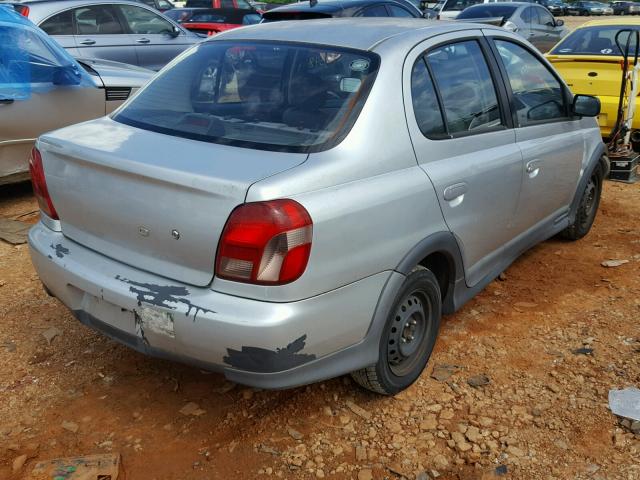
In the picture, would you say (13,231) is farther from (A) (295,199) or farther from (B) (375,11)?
(B) (375,11)

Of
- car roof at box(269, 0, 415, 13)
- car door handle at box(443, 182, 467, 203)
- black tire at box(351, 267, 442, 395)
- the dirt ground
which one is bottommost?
the dirt ground

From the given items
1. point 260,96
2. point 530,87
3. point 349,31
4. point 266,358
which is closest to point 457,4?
point 530,87

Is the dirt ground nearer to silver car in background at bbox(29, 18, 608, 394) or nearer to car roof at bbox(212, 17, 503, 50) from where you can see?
silver car in background at bbox(29, 18, 608, 394)

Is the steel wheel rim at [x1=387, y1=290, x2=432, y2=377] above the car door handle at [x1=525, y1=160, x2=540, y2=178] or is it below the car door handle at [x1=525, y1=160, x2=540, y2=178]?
below

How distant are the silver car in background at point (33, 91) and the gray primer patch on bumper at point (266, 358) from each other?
401 cm

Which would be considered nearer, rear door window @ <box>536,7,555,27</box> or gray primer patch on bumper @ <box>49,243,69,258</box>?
gray primer patch on bumper @ <box>49,243,69,258</box>

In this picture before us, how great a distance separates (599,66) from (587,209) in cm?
278

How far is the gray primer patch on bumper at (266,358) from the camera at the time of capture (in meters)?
2.38

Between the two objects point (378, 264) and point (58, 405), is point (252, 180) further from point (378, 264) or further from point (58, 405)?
point (58, 405)

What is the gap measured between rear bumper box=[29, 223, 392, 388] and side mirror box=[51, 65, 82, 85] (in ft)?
11.5

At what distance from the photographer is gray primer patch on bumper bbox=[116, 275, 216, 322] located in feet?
7.99

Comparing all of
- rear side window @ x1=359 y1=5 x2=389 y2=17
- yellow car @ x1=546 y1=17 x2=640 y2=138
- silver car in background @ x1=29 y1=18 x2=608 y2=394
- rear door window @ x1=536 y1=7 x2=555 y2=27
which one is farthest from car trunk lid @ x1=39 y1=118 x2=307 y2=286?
rear door window @ x1=536 y1=7 x2=555 y2=27

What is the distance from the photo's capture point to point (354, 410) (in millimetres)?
3039

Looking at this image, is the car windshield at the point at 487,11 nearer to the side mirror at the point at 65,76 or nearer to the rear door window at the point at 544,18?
the rear door window at the point at 544,18
